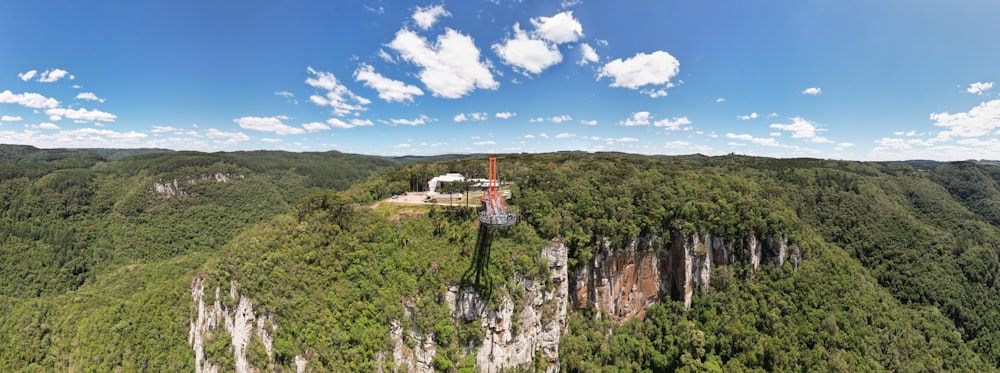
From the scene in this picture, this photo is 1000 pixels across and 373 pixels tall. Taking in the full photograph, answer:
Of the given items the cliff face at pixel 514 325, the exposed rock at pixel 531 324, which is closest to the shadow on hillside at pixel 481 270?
the cliff face at pixel 514 325

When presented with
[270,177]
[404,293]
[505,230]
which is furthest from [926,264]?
[270,177]

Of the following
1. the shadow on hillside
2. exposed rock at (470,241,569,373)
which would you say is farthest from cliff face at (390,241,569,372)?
the shadow on hillside

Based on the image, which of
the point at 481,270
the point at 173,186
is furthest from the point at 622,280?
the point at 173,186

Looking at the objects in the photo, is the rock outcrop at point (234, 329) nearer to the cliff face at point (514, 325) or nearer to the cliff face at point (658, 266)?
the cliff face at point (514, 325)

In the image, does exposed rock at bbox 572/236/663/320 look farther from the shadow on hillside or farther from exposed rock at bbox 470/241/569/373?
the shadow on hillside

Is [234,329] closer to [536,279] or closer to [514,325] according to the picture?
[514,325]

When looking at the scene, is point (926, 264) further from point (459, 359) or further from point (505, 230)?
point (459, 359)
